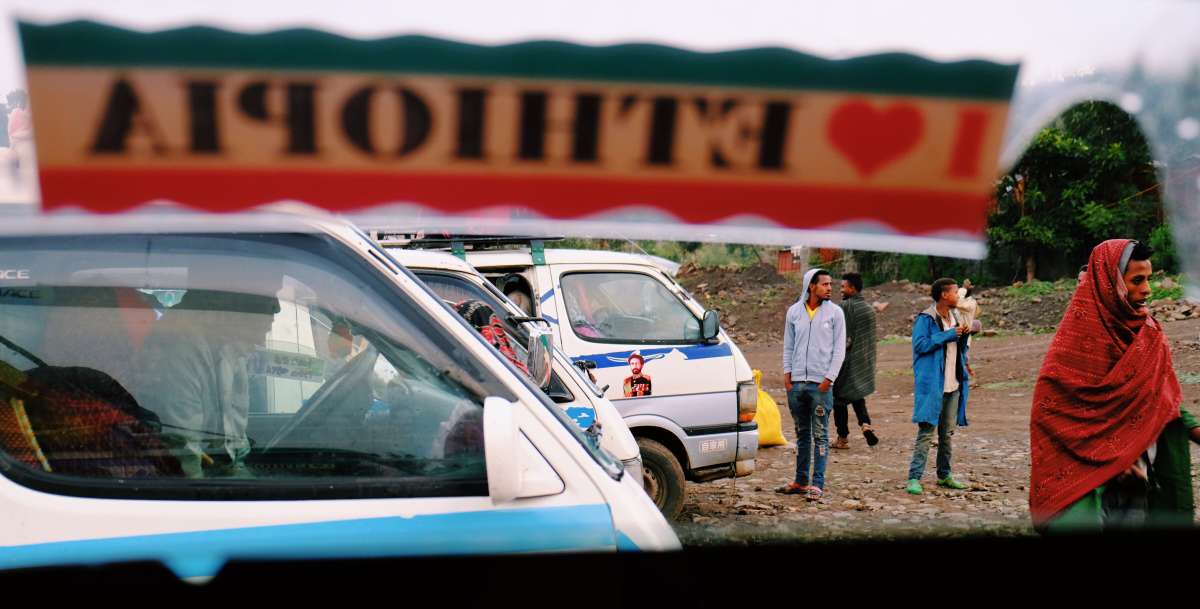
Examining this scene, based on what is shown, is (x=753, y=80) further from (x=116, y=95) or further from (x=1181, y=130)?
(x=116, y=95)

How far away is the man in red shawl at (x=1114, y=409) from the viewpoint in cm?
386

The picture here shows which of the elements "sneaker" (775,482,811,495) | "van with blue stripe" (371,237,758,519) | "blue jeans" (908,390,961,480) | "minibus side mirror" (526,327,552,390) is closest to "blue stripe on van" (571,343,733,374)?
"van with blue stripe" (371,237,758,519)

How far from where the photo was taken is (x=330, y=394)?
7.54 ft

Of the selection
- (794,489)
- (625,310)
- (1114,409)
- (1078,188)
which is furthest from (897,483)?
(1078,188)

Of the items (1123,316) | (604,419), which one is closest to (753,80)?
(604,419)

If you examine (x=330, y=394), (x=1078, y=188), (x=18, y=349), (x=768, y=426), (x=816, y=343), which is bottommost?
(x=768, y=426)

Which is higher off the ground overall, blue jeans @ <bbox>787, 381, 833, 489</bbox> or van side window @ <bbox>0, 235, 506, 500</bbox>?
van side window @ <bbox>0, 235, 506, 500</bbox>

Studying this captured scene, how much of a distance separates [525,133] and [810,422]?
6.23m

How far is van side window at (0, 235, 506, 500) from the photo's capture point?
209 cm

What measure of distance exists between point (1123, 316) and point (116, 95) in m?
4.02

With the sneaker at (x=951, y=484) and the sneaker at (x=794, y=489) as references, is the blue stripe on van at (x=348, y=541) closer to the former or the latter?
the sneaker at (x=794, y=489)

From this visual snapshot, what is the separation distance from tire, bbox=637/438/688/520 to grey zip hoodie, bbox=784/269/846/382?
1.44 metres

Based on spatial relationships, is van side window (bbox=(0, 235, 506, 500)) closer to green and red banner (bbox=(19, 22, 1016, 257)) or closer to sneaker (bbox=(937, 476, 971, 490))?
green and red banner (bbox=(19, 22, 1016, 257))

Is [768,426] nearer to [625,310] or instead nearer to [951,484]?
[951,484]
